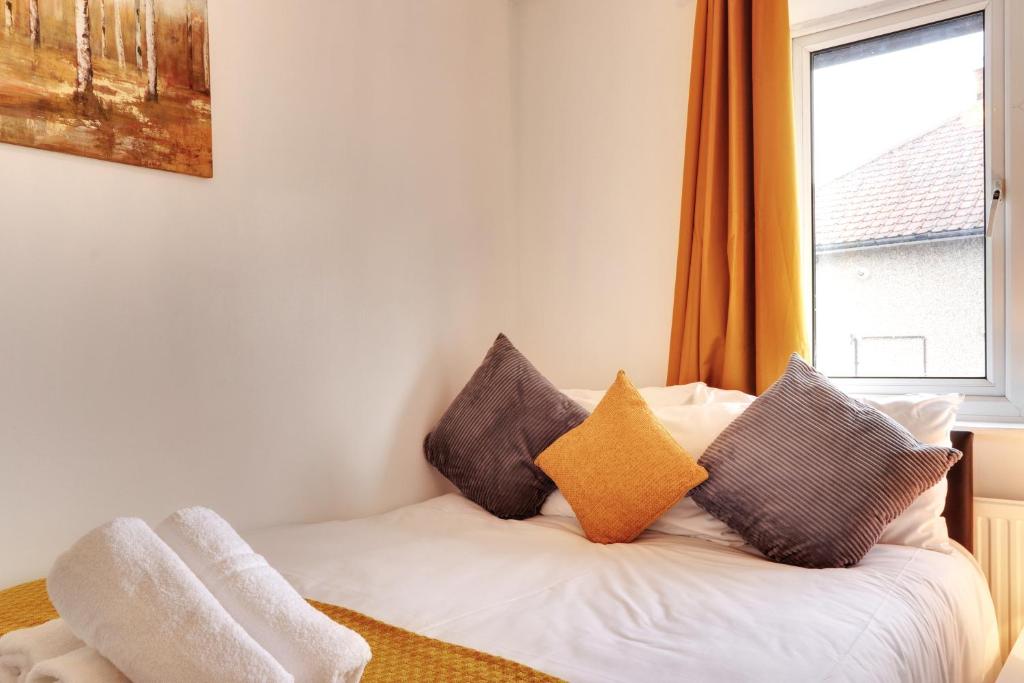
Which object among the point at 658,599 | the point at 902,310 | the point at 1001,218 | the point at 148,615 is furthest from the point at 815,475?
the point at 148,615

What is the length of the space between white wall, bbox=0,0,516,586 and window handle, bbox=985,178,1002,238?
1645mm

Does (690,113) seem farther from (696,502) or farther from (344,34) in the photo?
(696,502)

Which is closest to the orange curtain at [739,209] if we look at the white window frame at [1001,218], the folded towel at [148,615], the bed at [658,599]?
the white window frame at [1001,218]

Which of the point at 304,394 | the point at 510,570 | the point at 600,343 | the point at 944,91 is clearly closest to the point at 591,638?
the point at 510,570

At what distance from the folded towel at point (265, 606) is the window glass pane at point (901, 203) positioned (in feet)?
6.83

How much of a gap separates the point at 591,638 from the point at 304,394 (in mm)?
1265

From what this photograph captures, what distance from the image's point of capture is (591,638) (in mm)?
1259

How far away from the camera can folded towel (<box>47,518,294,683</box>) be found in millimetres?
840

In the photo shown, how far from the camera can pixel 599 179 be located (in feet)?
9.68

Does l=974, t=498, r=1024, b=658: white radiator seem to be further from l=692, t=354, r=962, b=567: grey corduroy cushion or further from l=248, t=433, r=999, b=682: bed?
l=692, t=354, r=962, b=567: grey corduroy cushion

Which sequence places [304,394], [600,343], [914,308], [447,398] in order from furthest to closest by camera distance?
1. [600,343]
2. [447,398]
3. [914,308]
4. [304,394]

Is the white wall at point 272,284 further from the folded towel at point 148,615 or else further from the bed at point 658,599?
the folded towel at point 148,615

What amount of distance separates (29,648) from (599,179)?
95.1 inches

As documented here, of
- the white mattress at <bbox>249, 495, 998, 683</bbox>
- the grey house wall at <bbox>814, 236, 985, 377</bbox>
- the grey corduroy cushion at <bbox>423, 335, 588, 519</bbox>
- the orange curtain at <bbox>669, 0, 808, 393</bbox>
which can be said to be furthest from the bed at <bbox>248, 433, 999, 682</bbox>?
the orange curtain at <bbox>669, 0, 808, 393</bbox>
